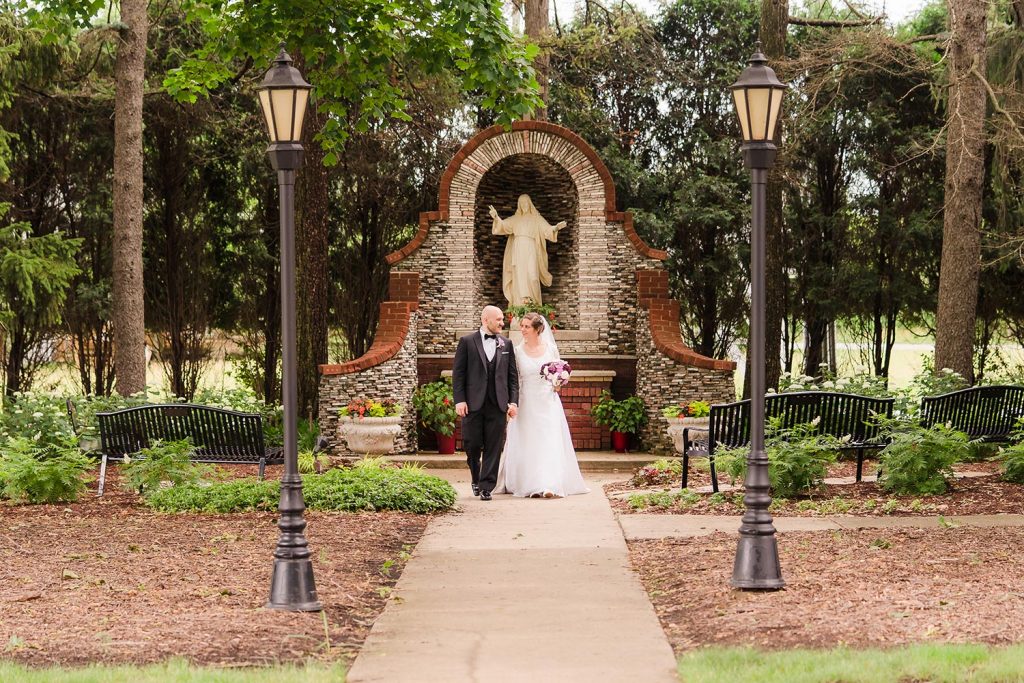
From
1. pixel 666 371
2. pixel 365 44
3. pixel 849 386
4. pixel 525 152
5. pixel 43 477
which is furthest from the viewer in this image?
pixel 525 152

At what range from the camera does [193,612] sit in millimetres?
6781

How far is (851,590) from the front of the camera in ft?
23.0

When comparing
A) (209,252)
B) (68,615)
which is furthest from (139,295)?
(68,615)

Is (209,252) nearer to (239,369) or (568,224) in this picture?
(239,369)

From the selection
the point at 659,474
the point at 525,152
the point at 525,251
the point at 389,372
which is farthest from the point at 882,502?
the point at 525,152

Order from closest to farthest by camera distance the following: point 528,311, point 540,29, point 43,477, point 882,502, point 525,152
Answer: point 882,502 < point 43,477 < point 528,311 < point 525,152 < point 540,29

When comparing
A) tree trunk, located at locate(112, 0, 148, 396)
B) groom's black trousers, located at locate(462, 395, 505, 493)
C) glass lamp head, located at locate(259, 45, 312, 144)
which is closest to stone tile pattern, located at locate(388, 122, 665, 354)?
tree trunk, located at locate(112, 0, 148, 396)

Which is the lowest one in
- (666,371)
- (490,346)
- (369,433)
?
(369,433)

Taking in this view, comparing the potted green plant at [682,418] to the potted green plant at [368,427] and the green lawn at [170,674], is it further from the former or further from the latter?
the green lawn at [170,674]

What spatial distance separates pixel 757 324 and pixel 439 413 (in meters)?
8.94

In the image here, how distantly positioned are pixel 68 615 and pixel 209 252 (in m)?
16.6

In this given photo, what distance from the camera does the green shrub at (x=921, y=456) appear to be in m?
10.8

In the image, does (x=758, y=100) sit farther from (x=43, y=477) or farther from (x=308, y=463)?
(x=308, y=463)

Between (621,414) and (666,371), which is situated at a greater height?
(666,371)
